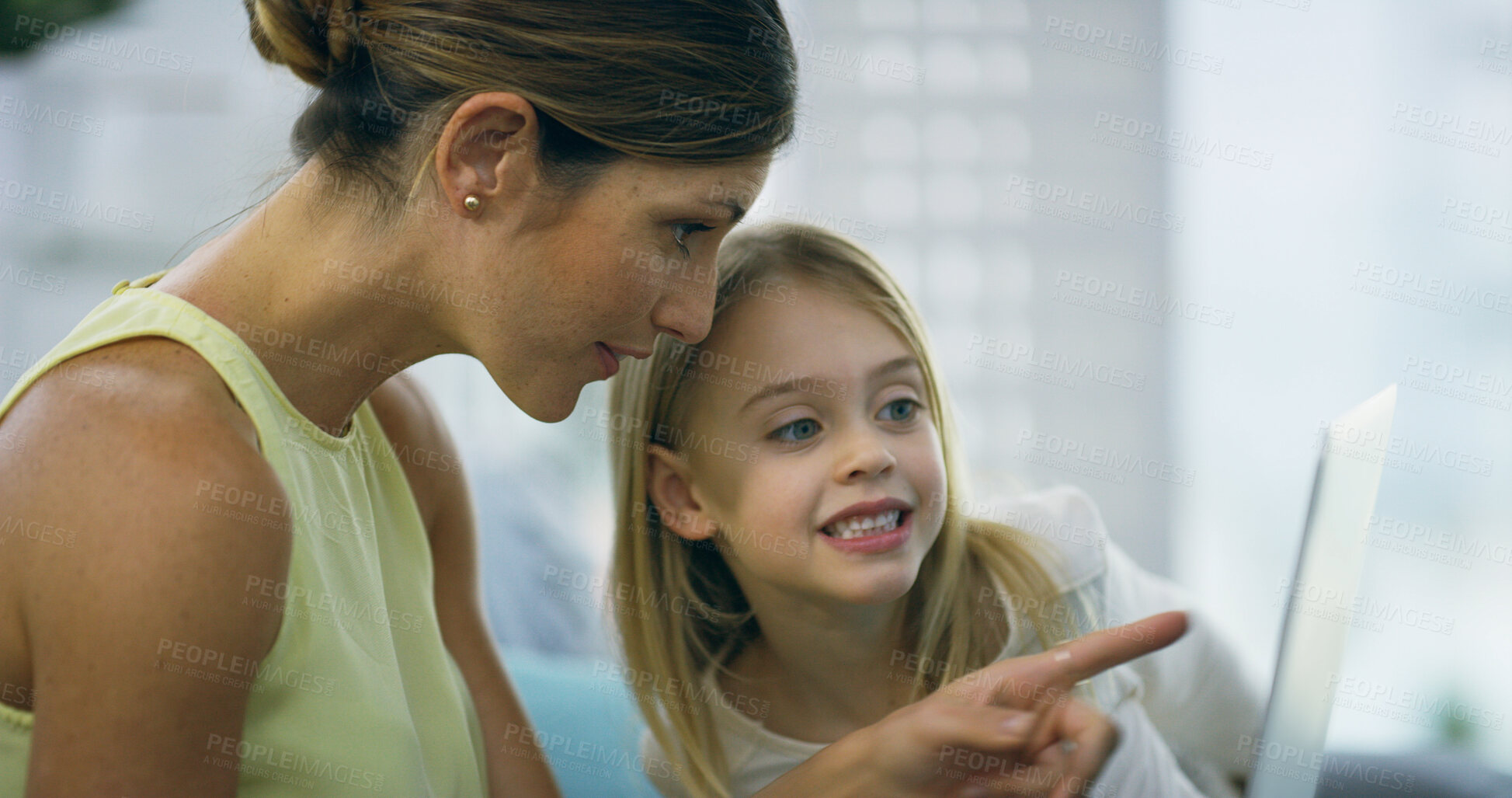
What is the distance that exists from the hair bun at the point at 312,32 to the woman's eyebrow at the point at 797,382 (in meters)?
0.51

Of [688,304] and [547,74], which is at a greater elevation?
[547,74]

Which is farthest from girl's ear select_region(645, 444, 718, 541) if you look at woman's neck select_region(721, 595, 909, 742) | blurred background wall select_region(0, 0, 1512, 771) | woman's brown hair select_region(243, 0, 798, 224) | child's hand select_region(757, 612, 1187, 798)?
blurred background wall select_region(0, 0, 1512, 771)

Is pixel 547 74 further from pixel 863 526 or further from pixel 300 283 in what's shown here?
pixel 863 526

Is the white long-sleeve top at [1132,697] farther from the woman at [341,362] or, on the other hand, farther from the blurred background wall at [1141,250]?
the blurred background wall at [1141,250]

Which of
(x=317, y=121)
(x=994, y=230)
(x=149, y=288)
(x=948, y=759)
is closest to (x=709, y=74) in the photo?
(x=317, y=121)

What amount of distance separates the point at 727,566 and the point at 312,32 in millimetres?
808

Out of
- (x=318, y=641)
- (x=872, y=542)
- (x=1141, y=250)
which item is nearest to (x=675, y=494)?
(x=872, y=542)

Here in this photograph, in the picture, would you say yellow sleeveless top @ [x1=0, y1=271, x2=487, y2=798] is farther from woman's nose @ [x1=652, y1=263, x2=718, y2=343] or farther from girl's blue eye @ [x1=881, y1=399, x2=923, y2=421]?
girl's blue eye @ [x1=881, y1=399, x2=923, y2=421]

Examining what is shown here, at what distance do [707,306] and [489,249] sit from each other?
0.65ft

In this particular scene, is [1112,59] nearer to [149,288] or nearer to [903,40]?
[903,40]

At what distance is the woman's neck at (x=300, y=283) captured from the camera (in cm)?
84

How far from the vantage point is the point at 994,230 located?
3025 mm

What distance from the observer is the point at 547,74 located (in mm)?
812

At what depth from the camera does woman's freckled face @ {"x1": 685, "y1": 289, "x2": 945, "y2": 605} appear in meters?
1.08
